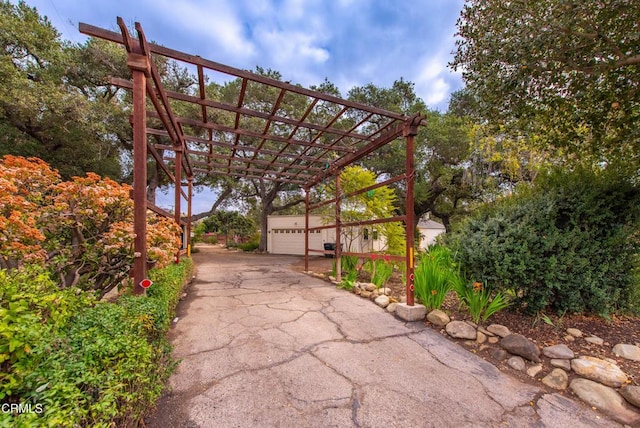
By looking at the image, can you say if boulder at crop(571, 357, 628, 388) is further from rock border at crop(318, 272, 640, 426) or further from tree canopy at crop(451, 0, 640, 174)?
tree canopy at crop(451, 0, 640, 174)

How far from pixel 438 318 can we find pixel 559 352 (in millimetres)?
1076

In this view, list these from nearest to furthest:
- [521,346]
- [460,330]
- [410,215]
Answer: [521,346] < [460,330] < [410,215]

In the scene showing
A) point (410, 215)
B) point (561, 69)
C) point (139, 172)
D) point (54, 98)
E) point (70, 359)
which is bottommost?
point (70, 359)

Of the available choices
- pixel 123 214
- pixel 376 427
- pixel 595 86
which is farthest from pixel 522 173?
pixel 123 214

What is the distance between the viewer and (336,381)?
2018 mm

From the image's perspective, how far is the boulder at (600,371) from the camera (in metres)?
2.02

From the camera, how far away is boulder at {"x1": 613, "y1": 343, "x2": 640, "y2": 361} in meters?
2.33

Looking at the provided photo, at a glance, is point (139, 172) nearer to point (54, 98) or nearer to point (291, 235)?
point (54, 98)

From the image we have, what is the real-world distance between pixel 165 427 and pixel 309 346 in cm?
132

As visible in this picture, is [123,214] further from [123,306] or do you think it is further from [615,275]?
[615,275]

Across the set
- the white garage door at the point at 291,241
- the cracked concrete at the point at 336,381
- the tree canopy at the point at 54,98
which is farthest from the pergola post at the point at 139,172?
the white garage door at the point at 291,241

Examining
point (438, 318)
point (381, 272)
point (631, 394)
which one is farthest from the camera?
point (381, 272)

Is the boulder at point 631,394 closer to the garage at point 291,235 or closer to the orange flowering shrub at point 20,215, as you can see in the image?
the orange flowering shrub at point 20,215

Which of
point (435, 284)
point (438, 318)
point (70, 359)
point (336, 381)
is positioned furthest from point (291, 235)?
point (70, 359)
